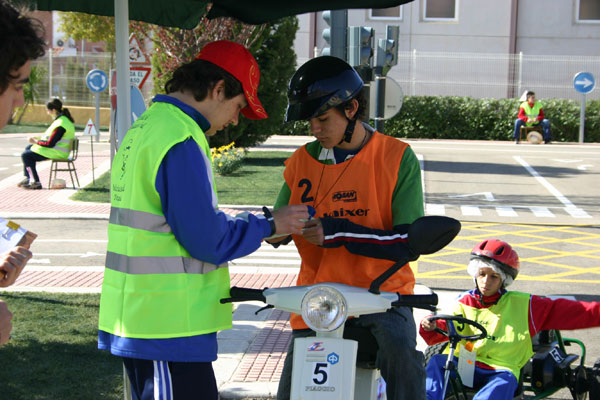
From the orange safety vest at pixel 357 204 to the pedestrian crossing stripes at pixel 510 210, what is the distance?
10.5 meters

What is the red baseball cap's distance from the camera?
9.82 ft

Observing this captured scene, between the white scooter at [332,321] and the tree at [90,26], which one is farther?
the tree at [90,26]

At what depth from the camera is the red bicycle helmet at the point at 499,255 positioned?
15.4 feet

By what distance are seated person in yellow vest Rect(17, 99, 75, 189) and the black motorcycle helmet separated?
14.2m

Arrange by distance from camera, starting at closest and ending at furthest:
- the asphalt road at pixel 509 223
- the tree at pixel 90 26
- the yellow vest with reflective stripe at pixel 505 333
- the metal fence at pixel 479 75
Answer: the yellow vest with reflective stripe at pixel 505 333, the asphalt road at pixel 509 223, the tree at pixel 90 26, the metal fence at pixel 479 75

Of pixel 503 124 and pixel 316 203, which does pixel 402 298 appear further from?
pixel 503 124

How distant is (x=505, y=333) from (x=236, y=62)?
8.10 ft

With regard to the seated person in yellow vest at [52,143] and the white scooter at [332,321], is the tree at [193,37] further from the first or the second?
the white scooter at [332,321]

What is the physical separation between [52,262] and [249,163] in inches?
463

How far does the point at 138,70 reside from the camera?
1217 cm

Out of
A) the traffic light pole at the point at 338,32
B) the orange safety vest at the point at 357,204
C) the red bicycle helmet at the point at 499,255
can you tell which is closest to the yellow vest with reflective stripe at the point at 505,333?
the red bicycle helmet at the point at 499,255

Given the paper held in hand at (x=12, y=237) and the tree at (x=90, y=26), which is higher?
the tree at (x=90, y=26)

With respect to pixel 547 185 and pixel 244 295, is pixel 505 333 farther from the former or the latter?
pixel 547 185

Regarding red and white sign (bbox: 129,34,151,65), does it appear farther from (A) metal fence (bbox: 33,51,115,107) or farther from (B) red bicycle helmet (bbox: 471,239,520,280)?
(A) metal fence (bbox: 33,51,115,107)
